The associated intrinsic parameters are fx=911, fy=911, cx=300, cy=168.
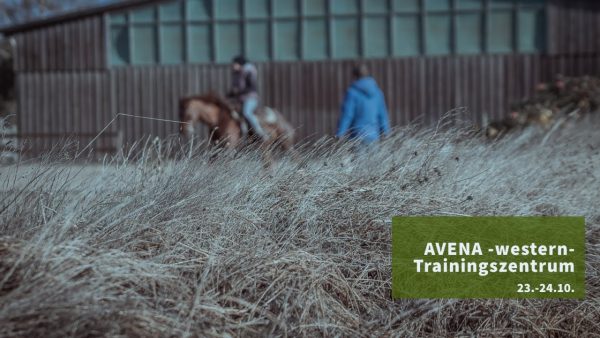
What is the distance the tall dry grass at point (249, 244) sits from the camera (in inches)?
148

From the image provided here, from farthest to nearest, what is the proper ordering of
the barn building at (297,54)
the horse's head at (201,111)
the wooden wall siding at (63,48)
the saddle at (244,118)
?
1. the wooden wall siding at (63,48)
2. the barn building at (297,54)
3. the saddle at (244,118)
4. the horse's head at (201,111)

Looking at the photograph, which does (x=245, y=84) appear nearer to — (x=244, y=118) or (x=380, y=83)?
(x=244, y=118)

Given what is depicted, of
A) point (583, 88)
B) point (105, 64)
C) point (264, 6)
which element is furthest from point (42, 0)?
point (583, 88)

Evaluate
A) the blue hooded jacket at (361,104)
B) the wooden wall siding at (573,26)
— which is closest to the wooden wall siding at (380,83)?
the wooden wall siding at (573,26)

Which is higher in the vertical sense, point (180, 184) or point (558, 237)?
point (180, 184)

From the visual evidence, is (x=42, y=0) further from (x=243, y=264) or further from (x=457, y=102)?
(x=243, y=264)

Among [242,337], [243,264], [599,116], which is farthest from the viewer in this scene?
[599,116]

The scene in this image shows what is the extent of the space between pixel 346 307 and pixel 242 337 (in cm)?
85

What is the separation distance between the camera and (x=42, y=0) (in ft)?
141

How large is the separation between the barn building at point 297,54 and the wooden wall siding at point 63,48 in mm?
29

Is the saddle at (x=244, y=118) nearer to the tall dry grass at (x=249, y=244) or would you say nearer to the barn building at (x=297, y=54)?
the barn building at (x=297, y=54)

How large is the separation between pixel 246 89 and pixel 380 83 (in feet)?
31.8

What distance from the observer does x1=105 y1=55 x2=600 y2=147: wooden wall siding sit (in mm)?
25266

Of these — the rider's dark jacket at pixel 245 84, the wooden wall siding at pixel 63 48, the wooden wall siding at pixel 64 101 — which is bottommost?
the wooden wall siding at pixel 64 101
